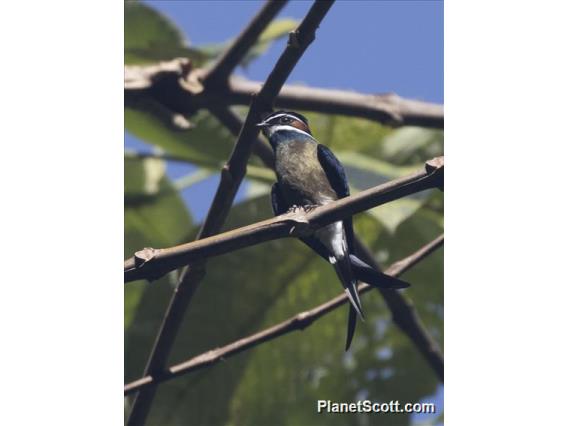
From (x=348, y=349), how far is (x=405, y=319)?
15 centimetres

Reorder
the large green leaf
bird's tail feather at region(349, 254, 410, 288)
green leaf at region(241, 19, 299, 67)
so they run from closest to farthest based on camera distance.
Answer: bird's tail feather at region(349, 254, 410, 288)
the large green leaf
green leaf at region(241, 19, 299, 67)

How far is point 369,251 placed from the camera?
1961 millimetres

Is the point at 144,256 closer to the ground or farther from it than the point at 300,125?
closer to the ground

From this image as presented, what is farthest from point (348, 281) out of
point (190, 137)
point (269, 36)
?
point (269, 36)

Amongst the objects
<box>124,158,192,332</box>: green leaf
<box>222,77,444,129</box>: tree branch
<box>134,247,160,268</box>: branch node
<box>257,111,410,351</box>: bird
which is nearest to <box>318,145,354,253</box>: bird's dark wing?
<box>257,111,410,351</box>: bird

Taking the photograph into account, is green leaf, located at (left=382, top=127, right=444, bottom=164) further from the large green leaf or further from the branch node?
the branch node

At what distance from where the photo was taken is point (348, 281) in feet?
→ 5.76

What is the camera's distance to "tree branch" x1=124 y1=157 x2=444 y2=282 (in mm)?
1417

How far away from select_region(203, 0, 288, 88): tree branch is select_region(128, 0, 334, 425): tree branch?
0.04 feet

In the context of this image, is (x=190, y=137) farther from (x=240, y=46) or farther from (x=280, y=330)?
(x=280, y=330)

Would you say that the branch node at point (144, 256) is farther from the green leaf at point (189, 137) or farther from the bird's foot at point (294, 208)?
the green leaf at point (189, 137)

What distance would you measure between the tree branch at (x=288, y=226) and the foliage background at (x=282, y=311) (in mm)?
464

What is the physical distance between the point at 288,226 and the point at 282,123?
1.77ft
